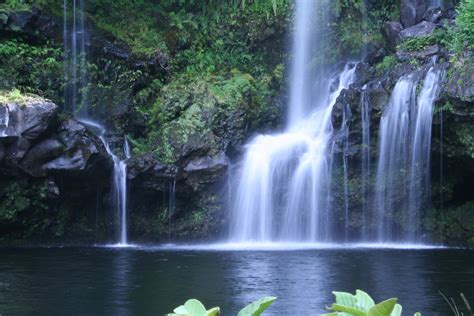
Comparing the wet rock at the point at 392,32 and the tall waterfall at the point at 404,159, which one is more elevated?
the wet rock at the point at 392,32

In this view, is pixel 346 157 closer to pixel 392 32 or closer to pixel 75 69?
pixel 392 32

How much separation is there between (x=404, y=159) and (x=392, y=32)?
17.5 feet

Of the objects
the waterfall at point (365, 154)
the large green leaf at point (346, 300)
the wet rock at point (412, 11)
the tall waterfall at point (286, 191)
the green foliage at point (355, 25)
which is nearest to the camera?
the large green leaf at point (346, 300)

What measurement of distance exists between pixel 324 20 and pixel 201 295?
1679 cm

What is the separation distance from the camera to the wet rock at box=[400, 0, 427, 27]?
23.9m

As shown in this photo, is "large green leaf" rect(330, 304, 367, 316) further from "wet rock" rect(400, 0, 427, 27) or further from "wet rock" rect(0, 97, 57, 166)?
"wet rock" rect(400, 0, 427, 27)

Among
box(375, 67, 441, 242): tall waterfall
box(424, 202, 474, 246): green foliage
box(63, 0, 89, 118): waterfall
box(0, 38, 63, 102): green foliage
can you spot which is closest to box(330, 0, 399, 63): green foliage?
box(375, 67, 441, 242): tall waterfall

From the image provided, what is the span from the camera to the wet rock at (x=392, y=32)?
23.3 metres

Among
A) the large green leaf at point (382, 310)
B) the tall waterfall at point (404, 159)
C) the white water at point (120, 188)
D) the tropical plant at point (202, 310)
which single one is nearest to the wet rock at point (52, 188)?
the white water at point (120, 188)

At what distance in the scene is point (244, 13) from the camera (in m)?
26.3

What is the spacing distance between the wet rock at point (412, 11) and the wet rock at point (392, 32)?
15.8 inches

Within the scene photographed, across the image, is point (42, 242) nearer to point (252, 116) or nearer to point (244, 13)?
point (252, 116)

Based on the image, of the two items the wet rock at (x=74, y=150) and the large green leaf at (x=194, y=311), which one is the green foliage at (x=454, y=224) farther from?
the large green leaf at (x=194, y=311)

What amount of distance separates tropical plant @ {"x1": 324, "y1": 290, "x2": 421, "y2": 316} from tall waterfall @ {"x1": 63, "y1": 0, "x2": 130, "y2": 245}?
18688mm
